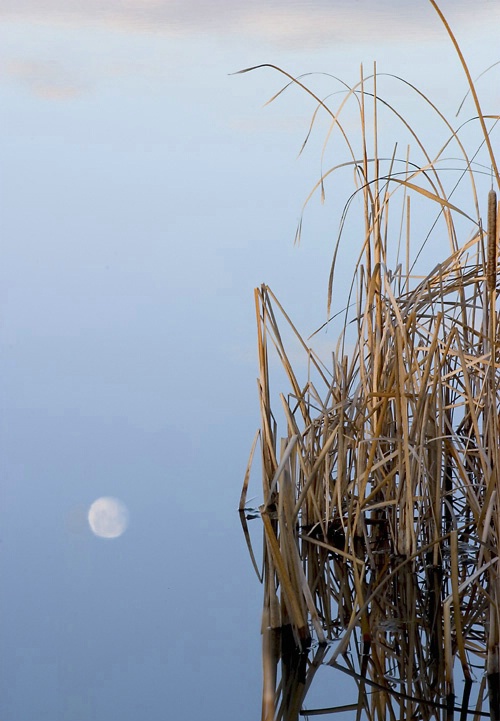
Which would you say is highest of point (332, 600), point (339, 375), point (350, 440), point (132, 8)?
point (132, 8)

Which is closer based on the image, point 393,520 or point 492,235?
point 492,235

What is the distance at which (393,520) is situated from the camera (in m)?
1.61

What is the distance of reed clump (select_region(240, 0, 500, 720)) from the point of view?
4.12ft

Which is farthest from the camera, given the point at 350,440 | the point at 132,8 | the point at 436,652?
A: the point at 132,8

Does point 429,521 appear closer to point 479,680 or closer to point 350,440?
point 350,440

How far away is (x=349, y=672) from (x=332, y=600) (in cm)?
23

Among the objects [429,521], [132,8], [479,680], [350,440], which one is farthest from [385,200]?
[132,8]

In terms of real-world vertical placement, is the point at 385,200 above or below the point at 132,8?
below

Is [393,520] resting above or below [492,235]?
below

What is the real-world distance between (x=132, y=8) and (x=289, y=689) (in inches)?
279

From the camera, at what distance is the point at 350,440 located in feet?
5.42

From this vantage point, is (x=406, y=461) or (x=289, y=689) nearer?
(x=289, y=689)

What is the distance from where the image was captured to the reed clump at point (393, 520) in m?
1.25

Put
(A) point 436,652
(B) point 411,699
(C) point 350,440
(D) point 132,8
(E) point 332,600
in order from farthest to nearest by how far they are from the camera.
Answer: (D) point 132,8 → (C) point 350,440 → (E) point 332,600 → (A) point 436,652 → (B) point 411,699
